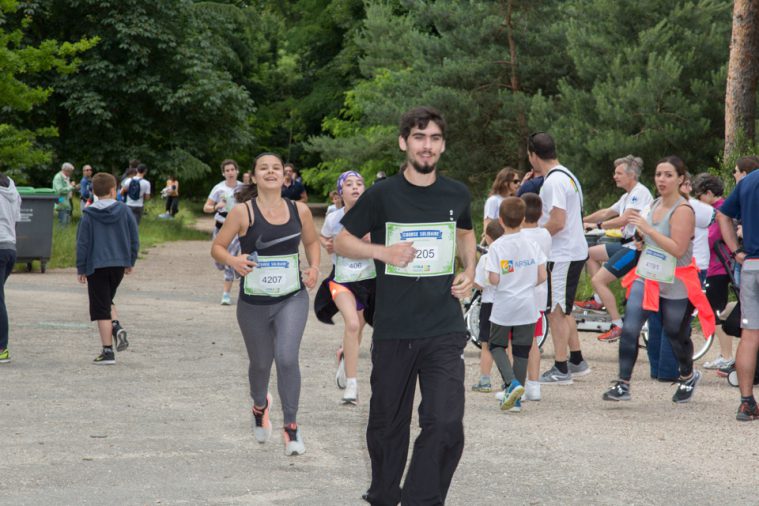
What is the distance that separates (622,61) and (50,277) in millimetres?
11174

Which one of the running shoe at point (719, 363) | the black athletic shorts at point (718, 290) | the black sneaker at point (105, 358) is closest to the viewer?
the black sneaker at point (105, 358)

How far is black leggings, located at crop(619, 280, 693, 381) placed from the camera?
966 centimetres

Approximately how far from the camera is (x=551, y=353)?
41.8 feet

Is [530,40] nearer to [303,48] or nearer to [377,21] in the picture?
[377,21]

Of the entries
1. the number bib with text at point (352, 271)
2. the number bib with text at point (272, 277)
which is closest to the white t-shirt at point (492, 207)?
the number bib with text at point (352, 271)

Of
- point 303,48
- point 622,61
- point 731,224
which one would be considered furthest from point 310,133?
point 731,224

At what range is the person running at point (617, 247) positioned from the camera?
38.7 ft

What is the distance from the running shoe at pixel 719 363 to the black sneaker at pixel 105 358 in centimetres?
Result: 563

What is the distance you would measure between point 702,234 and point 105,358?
225 inches

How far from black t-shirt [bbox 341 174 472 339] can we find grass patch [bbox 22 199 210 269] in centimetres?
1744

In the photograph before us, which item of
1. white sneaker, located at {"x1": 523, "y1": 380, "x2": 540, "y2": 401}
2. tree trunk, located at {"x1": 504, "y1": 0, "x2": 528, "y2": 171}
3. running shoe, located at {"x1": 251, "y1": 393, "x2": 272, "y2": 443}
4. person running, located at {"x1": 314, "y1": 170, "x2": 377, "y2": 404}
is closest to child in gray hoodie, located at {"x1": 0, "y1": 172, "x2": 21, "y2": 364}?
person running, located at {"x1": 314, "y1": 170, "x2": 377, "y2": 404}

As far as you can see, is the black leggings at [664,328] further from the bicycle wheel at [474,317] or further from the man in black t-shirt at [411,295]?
the man in black t-shirt at [411,295]

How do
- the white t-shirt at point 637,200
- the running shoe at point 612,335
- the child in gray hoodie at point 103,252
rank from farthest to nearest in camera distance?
1. the running shoe at point 612,335
2. the white t-shirt at point 637,200
3. the child in gray hoodie at point 103,252

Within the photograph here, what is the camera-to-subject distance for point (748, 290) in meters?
8.80
